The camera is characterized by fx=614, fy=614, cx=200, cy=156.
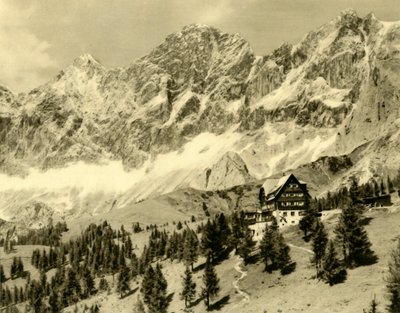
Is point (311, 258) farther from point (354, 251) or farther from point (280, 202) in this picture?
point (280, 202)

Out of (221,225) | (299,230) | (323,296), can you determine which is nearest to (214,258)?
(221,225)

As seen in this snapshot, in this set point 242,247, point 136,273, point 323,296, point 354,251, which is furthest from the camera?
point 136,273

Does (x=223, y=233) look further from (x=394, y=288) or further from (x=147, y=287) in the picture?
(x=394, y=288)

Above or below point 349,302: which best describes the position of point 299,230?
above

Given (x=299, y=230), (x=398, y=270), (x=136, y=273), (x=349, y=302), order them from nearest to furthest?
(x=398, y=270) → (x=349, y=302) → (x=299, y=230) → (x=136, y=273)

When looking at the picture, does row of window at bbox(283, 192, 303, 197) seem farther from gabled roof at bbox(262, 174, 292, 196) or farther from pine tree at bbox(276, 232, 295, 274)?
pine tree at bbox(276, 232, 295, 274)

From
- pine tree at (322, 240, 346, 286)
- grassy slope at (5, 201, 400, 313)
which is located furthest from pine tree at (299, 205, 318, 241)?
pine tree at (322, 240, 346, 286)

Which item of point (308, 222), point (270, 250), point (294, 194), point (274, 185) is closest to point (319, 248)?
point (270, 250)

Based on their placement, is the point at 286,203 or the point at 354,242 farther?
the point at 286,203
